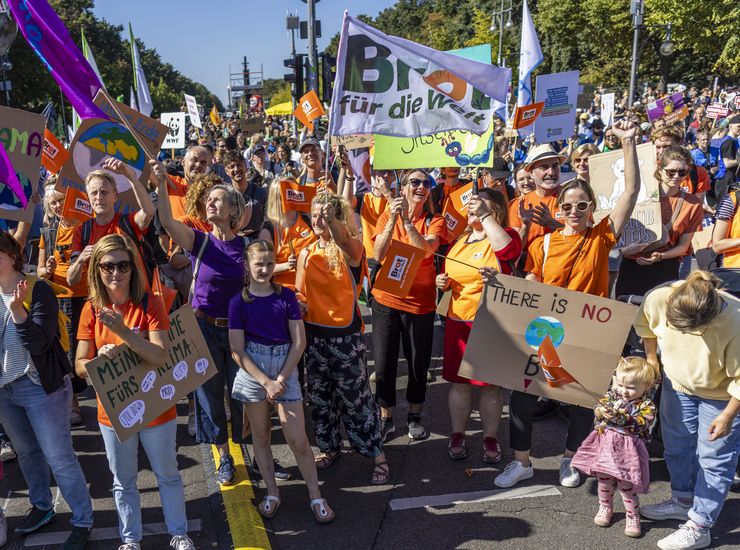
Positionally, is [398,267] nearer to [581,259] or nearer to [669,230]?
[581,259]

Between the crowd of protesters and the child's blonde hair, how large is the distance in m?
0.01

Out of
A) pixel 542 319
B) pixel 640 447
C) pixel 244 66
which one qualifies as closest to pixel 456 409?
pixel 542 319

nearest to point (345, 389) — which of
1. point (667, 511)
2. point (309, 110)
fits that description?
point (667, 511)

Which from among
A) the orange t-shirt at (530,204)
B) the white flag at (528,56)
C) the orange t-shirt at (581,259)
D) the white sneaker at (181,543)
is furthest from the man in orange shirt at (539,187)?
the white flag at (528,56)

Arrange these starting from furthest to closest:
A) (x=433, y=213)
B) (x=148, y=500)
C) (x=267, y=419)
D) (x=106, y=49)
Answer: (x=106, y=49) → (x=433, y=213) → (x=148, y=500) → (x=267, y=419)

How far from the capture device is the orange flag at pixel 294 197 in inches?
204

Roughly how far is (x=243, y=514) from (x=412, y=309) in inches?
72.1

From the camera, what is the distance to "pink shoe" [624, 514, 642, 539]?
12.3 ft

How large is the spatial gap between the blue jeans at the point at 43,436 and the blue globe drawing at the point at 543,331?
287cm

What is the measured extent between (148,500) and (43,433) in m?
0.96

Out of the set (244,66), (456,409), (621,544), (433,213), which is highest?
(244,66)

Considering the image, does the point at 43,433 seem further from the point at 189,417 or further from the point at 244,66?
the point at 244,66

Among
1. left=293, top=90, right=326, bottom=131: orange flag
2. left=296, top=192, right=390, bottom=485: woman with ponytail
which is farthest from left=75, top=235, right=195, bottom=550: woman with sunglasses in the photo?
left=293, top=90, right=326, bottom=131: orange flag

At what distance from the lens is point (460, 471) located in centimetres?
455
